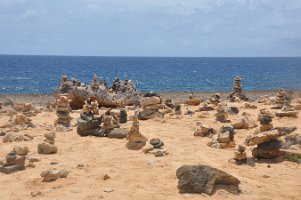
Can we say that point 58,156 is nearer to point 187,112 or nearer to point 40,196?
point 40,196

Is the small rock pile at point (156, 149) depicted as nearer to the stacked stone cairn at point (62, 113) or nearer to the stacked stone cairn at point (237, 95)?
the stacked stone cairn at point (62, 113)

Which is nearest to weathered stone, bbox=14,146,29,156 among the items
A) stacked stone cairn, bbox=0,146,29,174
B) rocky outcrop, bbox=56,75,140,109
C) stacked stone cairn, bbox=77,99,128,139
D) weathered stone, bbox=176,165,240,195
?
stacked stone cairn, bbox=0,146,29,174

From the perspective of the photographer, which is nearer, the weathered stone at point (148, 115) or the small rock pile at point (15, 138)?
the small rock pile at point (15, 138)

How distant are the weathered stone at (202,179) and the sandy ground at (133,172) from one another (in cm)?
19

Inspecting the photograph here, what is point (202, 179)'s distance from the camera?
9.72m

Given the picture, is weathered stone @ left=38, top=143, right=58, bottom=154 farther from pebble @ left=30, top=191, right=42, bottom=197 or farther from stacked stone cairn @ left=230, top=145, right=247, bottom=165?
stacked stone cairn @ left=230, top=145, right=247, bottom=165


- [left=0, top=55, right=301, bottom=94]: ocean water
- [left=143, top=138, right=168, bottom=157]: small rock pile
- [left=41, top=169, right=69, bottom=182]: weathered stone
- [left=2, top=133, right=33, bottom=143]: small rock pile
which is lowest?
[left=0, top=55, right=301, bottom=94]: ocean water

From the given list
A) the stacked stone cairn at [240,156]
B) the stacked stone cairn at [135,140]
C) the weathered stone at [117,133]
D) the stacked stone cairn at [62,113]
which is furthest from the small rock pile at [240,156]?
the stacked stone cairn at [62,113]

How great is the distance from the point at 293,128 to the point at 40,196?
1003 cm

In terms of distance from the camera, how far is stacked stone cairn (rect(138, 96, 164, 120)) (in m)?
19.4

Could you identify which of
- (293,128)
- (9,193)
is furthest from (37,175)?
(293,128)

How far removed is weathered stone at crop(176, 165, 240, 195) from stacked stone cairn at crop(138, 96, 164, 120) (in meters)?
9.58

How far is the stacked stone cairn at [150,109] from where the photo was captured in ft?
63.8

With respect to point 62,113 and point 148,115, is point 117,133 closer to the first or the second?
point 62,113
